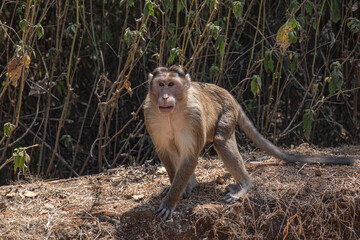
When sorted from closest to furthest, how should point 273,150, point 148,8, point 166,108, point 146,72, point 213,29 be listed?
point 166,108, point 148,8, point 213,29, point 273,150, point 146,72

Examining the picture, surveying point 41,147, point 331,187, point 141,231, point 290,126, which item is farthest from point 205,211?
point 290,126

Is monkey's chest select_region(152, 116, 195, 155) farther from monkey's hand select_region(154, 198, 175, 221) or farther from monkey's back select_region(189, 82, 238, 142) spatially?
monkey's hand select_region(154, 198, 175, 221)

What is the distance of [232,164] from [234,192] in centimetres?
38

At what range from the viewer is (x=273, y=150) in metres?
6.31

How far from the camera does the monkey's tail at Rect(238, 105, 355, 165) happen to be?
6285 millimetres

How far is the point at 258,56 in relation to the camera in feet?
25.2

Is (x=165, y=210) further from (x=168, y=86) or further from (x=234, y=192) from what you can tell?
(x=168, y=86)

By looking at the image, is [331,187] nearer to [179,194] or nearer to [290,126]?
[179,194]

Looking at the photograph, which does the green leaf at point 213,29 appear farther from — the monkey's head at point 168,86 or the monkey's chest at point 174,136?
the monkey's chest at point 174,136

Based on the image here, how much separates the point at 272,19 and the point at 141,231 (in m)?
4.70

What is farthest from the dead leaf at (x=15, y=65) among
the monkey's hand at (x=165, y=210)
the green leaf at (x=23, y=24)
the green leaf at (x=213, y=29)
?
the green leaf at (x=213, y=29)

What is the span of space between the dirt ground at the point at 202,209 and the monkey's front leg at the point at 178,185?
107mm

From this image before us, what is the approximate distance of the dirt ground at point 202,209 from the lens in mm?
5254

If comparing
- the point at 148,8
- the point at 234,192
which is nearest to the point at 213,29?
the point at 148,8
